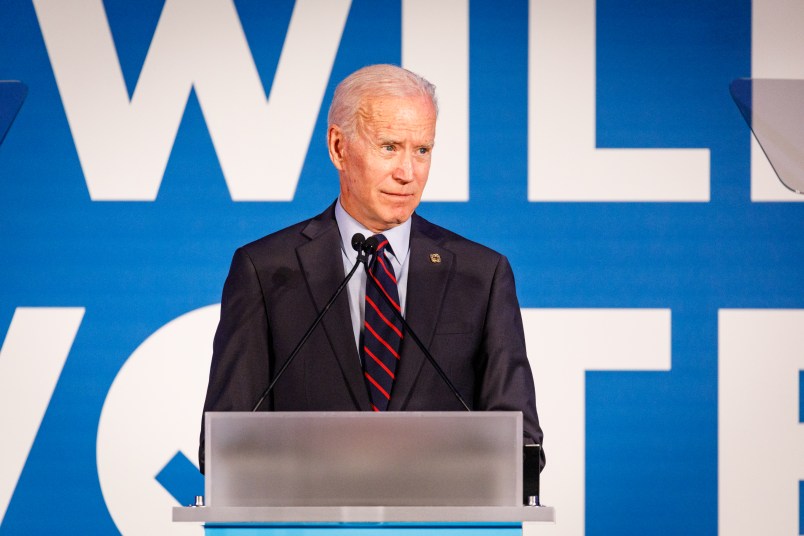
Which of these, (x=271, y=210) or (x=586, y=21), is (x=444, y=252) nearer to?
(x=271, y=210)

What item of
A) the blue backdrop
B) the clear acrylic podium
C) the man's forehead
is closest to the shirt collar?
the man's forehead

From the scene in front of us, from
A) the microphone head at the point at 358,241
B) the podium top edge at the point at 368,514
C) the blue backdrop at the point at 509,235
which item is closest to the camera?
the podium top edge at the point at 368,514

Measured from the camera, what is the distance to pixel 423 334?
2.49 meters

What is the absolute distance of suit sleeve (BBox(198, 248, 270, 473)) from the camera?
244cm

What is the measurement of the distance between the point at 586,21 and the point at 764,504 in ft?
4.94

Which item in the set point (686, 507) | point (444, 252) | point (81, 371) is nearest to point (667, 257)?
point (686, 507)

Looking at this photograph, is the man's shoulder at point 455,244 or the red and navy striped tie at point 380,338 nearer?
the red and navy striped tie at point 380,338

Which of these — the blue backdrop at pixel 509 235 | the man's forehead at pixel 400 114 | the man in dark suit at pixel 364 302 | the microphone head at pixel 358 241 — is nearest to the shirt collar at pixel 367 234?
the man in dark suit at pixel 364 302

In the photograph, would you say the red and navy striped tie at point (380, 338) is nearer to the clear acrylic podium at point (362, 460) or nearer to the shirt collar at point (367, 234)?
the shirt collar at point (367, 234)

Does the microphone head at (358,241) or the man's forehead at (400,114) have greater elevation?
the man's forehead at (400,114)

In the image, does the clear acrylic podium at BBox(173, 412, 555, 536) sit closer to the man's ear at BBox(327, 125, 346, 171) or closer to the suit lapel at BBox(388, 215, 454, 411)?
the suit lapel at BBox(388, 215, 454, 411)

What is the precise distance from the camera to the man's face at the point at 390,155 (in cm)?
250

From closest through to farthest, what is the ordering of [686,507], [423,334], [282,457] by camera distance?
[282,457] < [423,334] < [686,507]

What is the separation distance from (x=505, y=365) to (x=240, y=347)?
541mm
